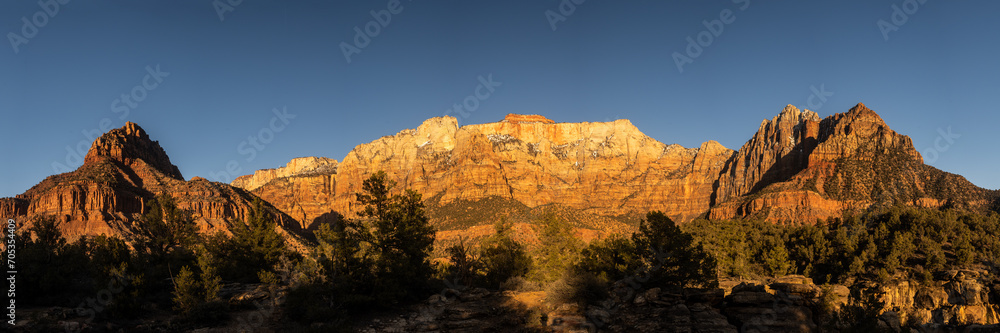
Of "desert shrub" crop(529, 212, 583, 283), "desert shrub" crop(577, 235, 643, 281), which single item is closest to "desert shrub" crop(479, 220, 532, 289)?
"desert shrub" crop(529, 212, 583, 283)

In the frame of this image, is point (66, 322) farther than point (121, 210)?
No

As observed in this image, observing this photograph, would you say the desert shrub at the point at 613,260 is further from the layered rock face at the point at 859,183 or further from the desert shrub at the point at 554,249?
the layered rock face at the point at 859,183

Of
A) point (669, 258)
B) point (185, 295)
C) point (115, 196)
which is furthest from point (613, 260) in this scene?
point (115, 196)

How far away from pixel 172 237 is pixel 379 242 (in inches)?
728

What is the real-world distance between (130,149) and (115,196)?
31.9 m

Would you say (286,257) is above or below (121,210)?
below

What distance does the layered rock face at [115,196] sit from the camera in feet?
297

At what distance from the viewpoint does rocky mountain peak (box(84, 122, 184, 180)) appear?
378 feet

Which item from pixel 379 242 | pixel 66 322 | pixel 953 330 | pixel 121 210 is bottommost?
pixel 953 330

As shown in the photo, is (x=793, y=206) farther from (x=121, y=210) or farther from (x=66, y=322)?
(x=121, y=210)

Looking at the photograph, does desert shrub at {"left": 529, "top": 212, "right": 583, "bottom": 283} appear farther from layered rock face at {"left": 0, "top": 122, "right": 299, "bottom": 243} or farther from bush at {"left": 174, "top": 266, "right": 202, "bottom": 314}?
layered rock face at {"left": 0, "top": 122, "right": 299, "bottom": 243}

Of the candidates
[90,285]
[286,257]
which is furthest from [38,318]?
[286,257]

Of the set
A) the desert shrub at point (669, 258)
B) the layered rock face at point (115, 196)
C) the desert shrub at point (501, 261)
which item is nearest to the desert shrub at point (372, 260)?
the desert shrub at point (501, 261)

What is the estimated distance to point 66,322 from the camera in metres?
22.1
